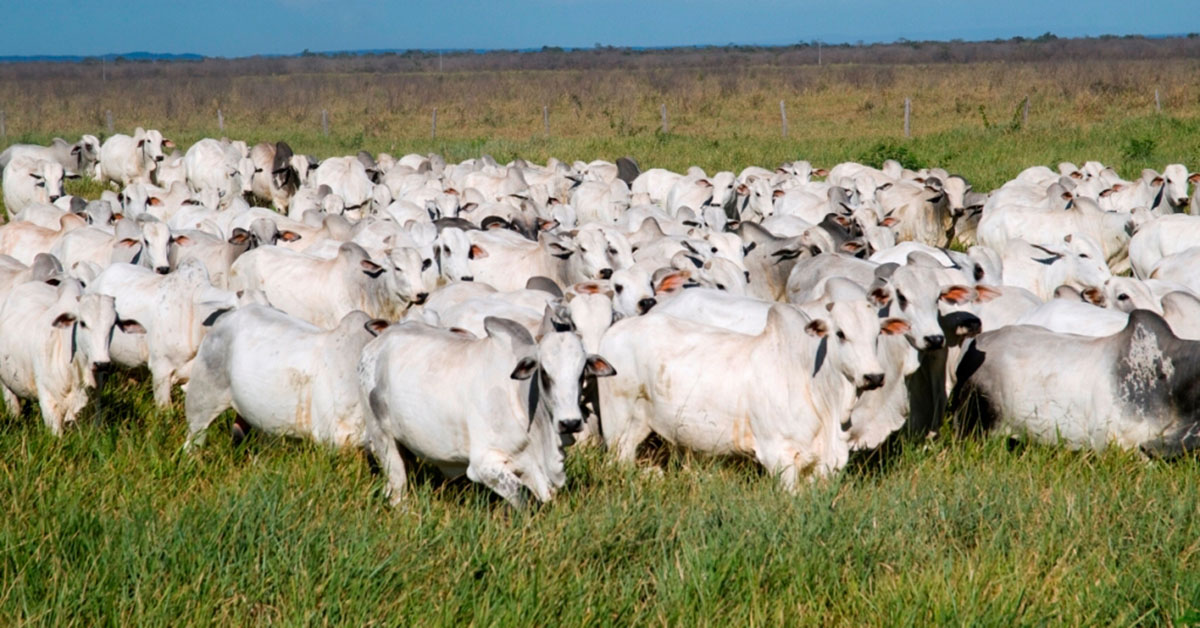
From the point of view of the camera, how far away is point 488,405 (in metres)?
6.18

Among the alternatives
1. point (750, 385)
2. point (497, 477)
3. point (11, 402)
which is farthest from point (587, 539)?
point (11, 402)

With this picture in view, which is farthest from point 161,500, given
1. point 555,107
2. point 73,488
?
point 555,107

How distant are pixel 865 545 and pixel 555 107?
3606 centimetres

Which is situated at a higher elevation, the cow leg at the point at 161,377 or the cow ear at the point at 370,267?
the cow ear at the point at 370,267

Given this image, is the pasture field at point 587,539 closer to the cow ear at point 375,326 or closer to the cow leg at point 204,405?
the cow leg at point 204,405

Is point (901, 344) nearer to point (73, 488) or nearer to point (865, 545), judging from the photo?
point (865, 545)

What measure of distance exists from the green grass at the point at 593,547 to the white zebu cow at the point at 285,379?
0.31 metres

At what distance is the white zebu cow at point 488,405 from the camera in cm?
593

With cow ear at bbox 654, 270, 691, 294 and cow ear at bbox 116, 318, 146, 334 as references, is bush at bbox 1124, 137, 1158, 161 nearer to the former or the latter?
cow ear at bbox 654, 270, 691, 294

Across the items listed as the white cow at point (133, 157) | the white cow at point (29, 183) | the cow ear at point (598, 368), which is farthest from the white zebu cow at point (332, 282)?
the white cow at point (133, 157)

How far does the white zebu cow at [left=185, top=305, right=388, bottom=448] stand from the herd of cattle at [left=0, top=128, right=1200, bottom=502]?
0.01 metres

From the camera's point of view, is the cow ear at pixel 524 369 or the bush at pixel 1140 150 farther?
the bush at pixel 1140 150

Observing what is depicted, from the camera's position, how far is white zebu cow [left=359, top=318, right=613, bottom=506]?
5.93 metres

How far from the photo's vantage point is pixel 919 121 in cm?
3341
